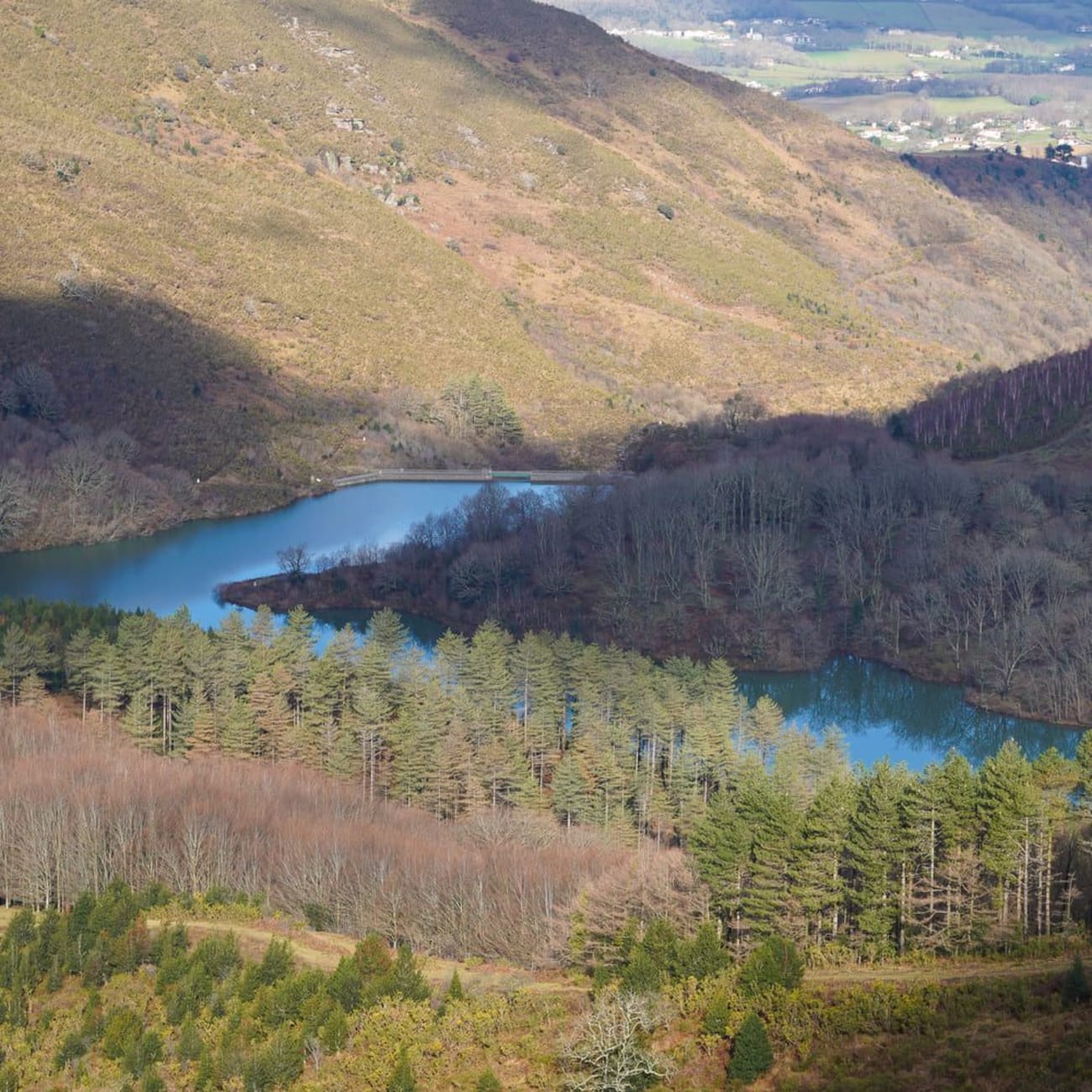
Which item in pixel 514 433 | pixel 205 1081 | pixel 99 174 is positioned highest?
pixel 99 174

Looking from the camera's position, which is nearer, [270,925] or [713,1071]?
[713,1071]

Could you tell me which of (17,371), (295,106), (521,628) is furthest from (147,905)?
(295,106)

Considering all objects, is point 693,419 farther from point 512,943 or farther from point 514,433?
point 512,943

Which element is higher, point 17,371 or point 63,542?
point 17,371

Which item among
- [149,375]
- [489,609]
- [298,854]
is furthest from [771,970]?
[149,375]

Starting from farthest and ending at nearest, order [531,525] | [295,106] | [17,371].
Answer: [295,106], [17,371], [531,525]

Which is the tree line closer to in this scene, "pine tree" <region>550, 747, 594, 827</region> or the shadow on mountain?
"pine tree" <region>550, 747, 594, 827</region>
